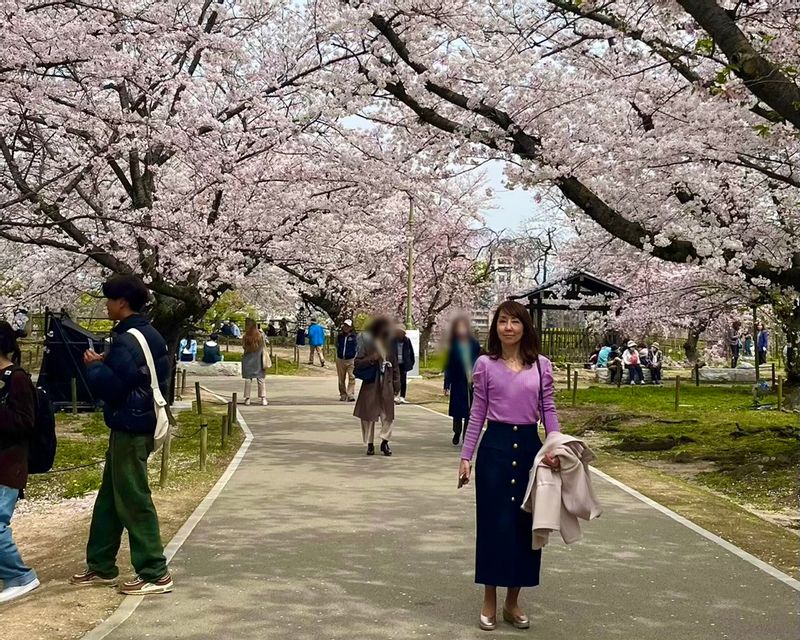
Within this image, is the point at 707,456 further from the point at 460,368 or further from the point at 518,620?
the point at 518,620

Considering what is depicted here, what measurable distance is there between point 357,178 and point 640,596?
Answer: 12169 mm

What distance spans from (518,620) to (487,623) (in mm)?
182

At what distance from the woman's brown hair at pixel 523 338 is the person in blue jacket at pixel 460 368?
5.50 meters

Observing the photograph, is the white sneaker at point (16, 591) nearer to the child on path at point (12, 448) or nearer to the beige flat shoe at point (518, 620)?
the child on path at point (12, 448)

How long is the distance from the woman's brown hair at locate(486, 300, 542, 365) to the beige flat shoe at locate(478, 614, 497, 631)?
1.41 m

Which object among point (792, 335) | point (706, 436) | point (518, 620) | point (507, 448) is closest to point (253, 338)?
point (706, 436)

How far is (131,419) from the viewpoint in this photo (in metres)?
6.37

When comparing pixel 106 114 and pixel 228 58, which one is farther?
pixel 228 58

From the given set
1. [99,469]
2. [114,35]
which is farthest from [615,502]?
[114,35]

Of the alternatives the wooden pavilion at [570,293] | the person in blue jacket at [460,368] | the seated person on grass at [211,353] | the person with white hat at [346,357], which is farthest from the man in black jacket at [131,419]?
the seated person on grass at [211,353]

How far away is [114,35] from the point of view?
12852mm

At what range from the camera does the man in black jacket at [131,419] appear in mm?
6352

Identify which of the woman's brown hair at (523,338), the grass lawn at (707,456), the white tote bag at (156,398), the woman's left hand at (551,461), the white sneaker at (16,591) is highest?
the woman's brown hair at (523,338)

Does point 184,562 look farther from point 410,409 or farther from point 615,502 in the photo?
point 410,409
